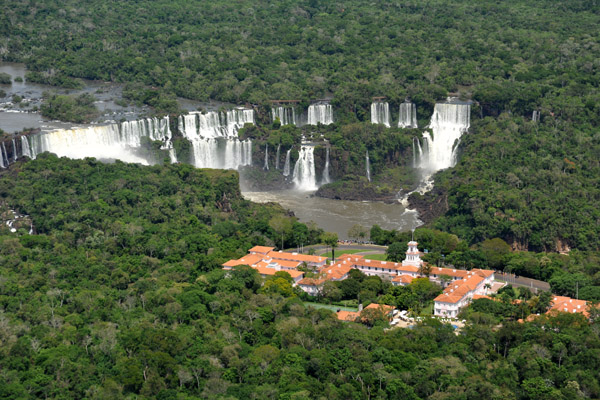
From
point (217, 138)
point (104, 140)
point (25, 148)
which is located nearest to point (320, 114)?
point (217, 138)

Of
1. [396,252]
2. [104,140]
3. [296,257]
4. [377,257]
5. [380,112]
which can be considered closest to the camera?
[296,257]

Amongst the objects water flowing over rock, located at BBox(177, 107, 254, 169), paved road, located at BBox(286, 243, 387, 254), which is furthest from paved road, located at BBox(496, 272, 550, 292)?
water flowing over rock, located at BBox(177, 107, 254, 169)

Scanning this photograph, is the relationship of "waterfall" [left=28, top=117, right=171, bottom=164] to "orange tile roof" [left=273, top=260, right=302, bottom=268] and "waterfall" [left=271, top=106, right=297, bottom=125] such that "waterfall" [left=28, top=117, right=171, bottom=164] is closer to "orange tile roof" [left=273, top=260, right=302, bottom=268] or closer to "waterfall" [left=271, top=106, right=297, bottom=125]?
"waterfall" [left=271, top=106, right=297, bottom=125]

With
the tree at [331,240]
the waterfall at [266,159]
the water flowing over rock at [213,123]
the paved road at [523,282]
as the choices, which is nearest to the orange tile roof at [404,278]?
the paved road at [523,282]

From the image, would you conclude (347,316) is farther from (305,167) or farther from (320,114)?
(320,114)

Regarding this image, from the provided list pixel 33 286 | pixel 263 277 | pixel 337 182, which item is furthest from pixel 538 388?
pixel 337 182
